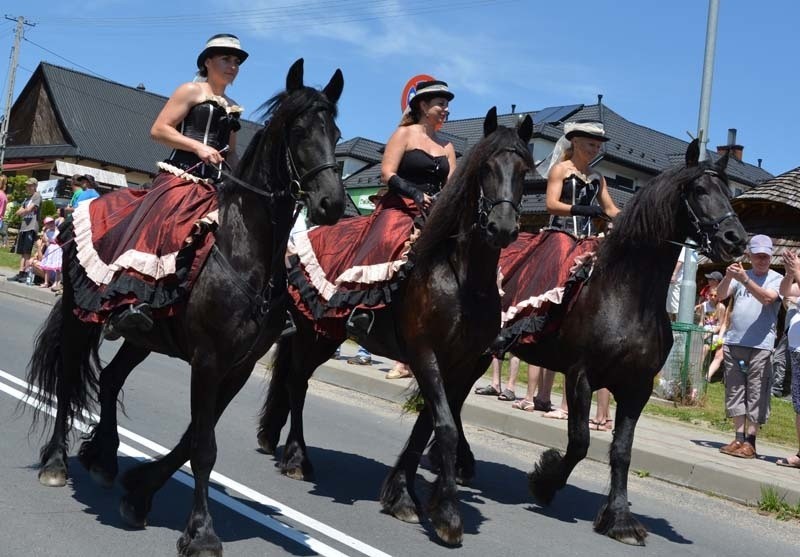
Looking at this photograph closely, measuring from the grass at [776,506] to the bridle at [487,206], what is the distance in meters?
3.73

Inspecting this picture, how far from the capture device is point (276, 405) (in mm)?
7910

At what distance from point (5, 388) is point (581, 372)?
18.7ft

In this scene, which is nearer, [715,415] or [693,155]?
[693,155]

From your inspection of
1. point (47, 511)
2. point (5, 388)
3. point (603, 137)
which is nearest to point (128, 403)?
point (5, 388)

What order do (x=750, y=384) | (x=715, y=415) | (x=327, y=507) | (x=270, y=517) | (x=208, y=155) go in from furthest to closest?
(x=715, y=415) < (x=750, y=384) < (x=327, y=507) < (x=270, y=517) < (x=208, y=155)

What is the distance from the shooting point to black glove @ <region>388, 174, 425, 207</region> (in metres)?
6.77

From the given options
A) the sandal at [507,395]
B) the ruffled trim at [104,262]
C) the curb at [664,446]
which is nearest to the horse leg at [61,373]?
the ruffled trim at [104,262]

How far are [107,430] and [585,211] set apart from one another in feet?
13.2

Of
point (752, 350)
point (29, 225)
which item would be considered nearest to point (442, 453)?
point (752, 350)

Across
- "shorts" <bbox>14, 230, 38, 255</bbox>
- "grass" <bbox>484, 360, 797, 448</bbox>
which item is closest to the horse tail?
"grass" <bbox>484, 360, 797, 448</bbox>

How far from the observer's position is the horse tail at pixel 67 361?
6.50 m

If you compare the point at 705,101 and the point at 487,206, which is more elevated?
the point at 705,101

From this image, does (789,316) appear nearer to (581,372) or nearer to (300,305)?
(581,372)

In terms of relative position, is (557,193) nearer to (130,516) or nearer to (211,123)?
(211,123)
